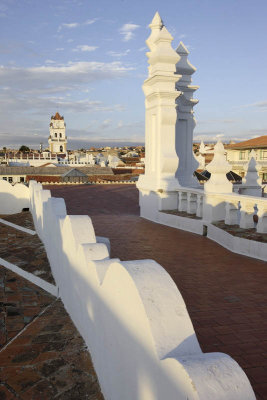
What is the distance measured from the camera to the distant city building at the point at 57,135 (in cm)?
11600

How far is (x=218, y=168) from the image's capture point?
309 inches

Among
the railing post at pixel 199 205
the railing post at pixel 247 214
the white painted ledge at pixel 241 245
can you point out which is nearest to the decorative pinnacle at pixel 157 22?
the railing post at pixel 199 205

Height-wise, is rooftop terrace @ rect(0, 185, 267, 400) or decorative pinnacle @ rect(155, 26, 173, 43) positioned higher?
decorative pinnacle @ rect(155, 26, 173, 43)

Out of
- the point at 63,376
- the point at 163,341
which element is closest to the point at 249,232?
the point at 63,376

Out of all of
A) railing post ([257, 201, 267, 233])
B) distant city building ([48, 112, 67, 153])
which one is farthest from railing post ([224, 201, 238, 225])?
distant city building ([48, 112, 67, 153])

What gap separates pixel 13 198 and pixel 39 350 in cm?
1179

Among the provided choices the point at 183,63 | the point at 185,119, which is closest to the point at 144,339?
the point at 185,119

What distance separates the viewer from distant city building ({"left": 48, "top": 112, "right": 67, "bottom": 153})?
116000 mm

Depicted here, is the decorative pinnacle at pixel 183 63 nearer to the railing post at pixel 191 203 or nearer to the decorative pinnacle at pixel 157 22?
the decorative pinnacle at pixel 157 22

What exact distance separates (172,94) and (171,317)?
8.54 meters

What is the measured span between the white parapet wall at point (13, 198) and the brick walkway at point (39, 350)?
9.09 metres

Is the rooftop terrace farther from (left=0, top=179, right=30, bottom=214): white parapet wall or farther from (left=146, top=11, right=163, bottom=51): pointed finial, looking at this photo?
(left=0, top=179, right=30, bottom=214): white parapet wall

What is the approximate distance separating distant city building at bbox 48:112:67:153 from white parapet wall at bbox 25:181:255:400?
118 meters

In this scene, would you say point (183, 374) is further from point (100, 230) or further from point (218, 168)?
point (100, 230)
